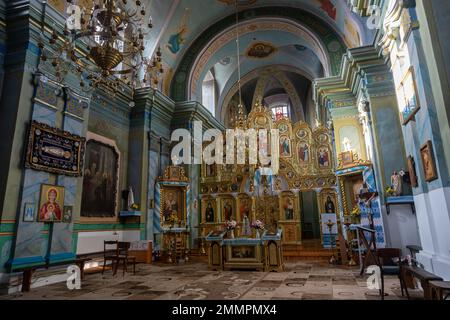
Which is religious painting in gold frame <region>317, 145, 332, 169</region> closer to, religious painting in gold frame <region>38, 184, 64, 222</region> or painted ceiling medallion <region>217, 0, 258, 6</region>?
painted ceiling medallion <region>217, 0, 258, 6</region>

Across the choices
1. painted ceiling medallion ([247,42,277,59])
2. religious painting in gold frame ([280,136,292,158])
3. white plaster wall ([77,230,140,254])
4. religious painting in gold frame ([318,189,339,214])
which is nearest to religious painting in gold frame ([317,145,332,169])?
religious painting in gold frame ([318,189,339,214])

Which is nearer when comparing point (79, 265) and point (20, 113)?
point (20, 113)

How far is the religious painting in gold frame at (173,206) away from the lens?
35.0 feet

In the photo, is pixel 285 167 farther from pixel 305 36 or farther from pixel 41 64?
pixel 41 64

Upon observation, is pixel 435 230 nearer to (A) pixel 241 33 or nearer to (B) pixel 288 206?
(B) pixel 288 206

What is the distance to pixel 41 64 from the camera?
657 centimetres

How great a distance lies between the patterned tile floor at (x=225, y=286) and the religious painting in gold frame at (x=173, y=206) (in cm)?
335

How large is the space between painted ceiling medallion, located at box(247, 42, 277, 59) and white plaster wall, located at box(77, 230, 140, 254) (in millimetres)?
10181

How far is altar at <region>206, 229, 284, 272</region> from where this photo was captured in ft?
23.7

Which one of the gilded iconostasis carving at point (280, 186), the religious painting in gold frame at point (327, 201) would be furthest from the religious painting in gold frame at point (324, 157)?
the religious painting in gold frame at point (327, 201)

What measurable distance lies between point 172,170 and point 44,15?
624 cm

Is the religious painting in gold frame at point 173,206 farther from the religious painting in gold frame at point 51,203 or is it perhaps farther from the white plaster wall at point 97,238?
the religious painting in gold frame at point 51,203

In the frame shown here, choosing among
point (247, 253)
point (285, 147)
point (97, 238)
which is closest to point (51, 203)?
point (97, 238)

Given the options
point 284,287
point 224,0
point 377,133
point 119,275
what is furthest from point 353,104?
point 119,275
